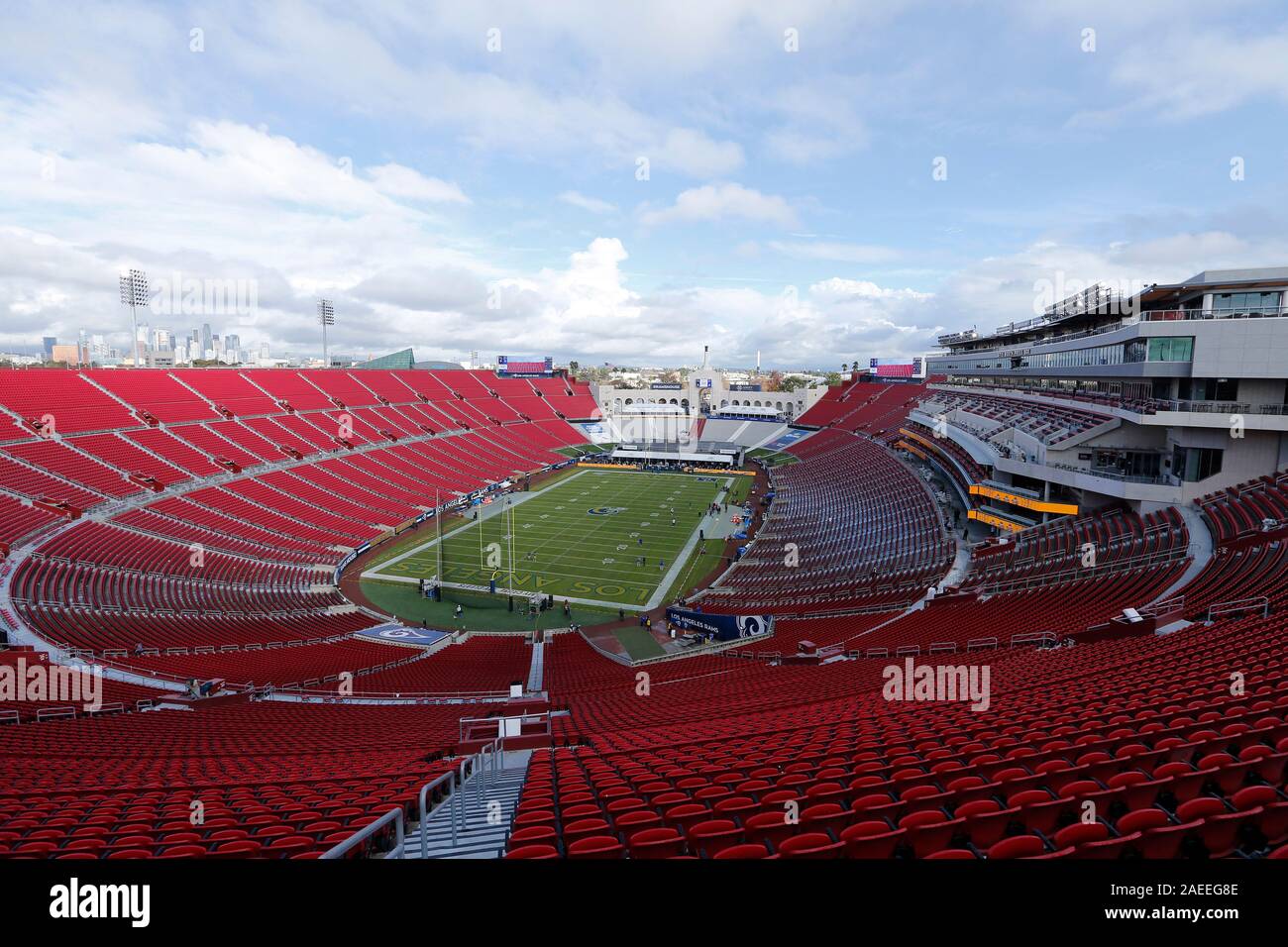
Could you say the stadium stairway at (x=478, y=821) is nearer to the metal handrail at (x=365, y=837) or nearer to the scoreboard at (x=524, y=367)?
the metal handrail at (x=365, y=837)

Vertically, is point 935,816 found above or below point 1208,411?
below

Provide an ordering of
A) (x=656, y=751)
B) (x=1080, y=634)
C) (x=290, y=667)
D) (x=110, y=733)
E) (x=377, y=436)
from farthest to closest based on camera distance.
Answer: (x=377, y=436) < (x=290, y=667) < (x=1080, y=634) < (x=110, y=733) < (x=656, y=751)

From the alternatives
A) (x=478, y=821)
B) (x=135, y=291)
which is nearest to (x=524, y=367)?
(x=135, y=291)

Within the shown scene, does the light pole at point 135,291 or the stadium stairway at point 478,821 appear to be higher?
the light pole at point 135,291

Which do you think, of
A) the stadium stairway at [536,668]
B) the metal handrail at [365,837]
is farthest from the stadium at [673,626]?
the stadium stairway at [536,668]

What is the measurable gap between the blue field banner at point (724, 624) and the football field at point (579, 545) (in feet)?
16.5

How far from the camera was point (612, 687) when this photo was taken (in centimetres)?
1855

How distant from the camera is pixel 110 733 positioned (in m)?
13.2

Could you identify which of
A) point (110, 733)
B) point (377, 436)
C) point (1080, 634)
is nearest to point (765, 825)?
point (1080, 634)

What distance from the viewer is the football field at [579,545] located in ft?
119

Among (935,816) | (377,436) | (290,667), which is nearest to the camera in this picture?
(935,816)

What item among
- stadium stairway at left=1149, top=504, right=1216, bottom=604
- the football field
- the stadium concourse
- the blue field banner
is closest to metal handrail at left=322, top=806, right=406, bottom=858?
the stadium concourse

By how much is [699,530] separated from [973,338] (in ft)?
158
